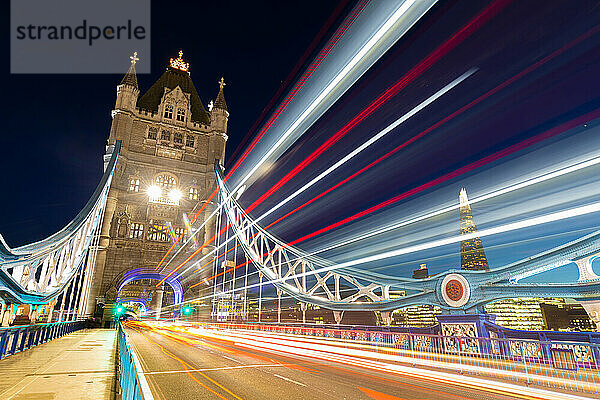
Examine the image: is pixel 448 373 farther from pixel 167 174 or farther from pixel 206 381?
pixel 167 174

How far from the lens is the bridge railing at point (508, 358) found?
36.3 ft

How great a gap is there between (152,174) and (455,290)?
175ft

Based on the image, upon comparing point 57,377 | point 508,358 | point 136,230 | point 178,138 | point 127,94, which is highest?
point 127,94

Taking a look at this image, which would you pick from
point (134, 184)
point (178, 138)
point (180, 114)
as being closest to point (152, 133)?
point (178, 138)

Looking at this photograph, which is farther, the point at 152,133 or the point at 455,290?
the point at 152,133

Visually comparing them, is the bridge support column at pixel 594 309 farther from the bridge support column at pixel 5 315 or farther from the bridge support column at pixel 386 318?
the bridge support column at pixel 5 315

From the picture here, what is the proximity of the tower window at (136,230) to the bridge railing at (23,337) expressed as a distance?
3192 cm

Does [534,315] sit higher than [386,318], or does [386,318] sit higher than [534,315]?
[386,318]

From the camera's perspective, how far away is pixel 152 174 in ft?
195

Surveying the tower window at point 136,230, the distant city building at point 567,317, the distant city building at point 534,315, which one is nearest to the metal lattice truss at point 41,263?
the tower window at point 136,230

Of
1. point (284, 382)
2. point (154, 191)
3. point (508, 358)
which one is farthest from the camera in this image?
point (154, 191)

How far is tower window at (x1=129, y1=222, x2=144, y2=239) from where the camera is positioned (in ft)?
181

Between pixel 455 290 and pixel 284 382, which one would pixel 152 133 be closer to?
pixel 455 290

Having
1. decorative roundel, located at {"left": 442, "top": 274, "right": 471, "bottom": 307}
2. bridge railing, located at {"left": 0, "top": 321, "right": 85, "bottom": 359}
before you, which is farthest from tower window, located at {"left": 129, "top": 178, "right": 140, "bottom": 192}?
decorative roundel, located at {"left": 442, "top": 274, "right": 471, "bottom": 307}
